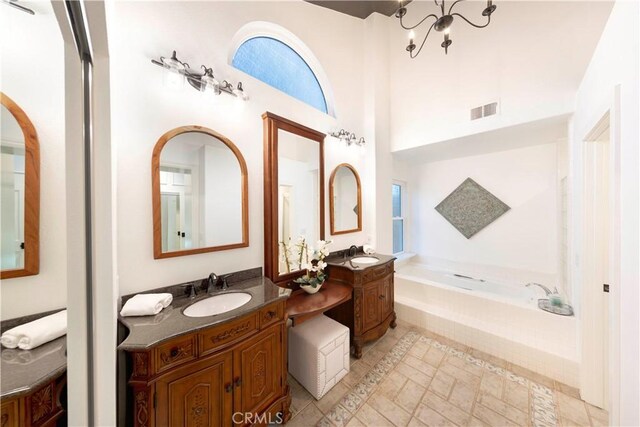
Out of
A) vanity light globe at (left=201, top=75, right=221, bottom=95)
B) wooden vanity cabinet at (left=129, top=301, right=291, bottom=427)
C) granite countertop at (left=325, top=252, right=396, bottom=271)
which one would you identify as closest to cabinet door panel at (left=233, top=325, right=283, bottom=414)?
wooden vanity cabinet at (left=129, top=301, right=291, bottom=427)

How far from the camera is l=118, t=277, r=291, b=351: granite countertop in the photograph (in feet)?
2.89

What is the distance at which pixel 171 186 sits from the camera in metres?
1.39

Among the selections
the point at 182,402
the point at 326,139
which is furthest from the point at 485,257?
the point at 182,402

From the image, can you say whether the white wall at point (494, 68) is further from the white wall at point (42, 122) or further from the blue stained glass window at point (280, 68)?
the white wall at point (42, 122)

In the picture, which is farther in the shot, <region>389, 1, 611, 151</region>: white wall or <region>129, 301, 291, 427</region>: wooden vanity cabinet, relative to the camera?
<region>389, 1, 611, 151</region>: white wall

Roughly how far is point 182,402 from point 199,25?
2.43m

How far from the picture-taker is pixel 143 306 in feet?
3.60

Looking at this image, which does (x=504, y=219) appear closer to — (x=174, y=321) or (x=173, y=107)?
(x=174, y=321)

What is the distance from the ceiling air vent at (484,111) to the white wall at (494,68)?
6 cm

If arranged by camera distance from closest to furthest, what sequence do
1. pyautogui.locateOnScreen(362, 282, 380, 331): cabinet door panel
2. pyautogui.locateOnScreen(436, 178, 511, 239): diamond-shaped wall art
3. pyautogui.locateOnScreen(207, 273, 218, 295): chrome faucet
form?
pyautogui.locateOnScreen(207, 273, 218, 295): chrome faucet < pyautogui.locateOnScreen(362, 282, 380, 331): cabinet door panel < pyautogui.locateOnScreen(436, 178, 511, 239): diamond-shaped wall art

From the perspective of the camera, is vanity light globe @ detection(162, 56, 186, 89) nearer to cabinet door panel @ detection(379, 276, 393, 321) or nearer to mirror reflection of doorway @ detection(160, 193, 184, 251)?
mirror reflection of doorway @ detection(160, 193, 184, 251)

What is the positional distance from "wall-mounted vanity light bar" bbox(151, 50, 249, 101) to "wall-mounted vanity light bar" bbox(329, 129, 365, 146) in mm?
1268

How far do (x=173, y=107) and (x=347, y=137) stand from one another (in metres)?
1.90
